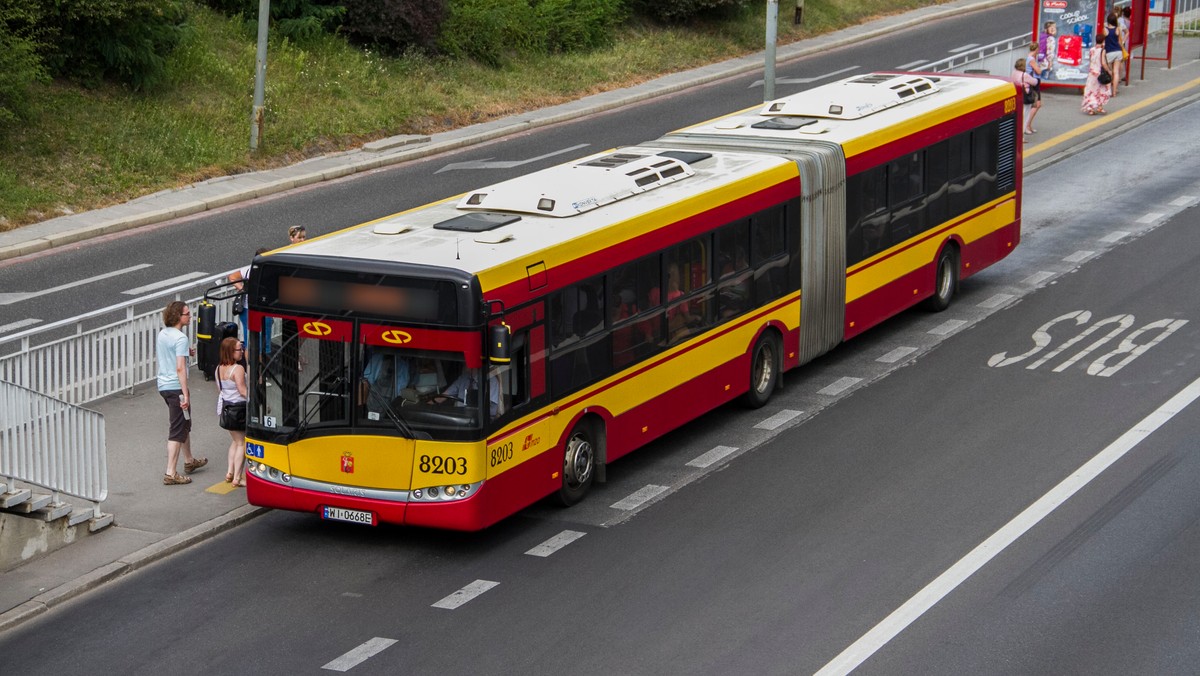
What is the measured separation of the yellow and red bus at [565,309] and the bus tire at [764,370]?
27mm

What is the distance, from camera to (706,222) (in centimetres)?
1656

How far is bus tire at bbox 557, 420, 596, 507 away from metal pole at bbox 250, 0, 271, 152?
657 inches

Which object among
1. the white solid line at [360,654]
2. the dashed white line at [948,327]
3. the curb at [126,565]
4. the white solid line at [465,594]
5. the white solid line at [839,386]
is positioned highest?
the dashed white line at [948,327]

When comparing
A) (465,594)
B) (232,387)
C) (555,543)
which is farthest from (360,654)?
(232,387)

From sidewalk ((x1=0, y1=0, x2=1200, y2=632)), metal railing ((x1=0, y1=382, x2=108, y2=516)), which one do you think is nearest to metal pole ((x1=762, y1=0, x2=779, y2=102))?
sidewalk ((x1=0, y1=0, x2=1200, y2=632))

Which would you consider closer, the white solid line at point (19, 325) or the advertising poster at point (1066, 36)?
the white solid line at point (19, 325)

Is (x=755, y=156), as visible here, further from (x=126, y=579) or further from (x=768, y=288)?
(x=126, y=579)

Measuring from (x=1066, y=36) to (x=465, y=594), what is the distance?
1063 inches

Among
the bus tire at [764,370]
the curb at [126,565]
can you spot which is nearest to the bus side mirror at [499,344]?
the curb at [126,565]

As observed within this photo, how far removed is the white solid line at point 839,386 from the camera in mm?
18453

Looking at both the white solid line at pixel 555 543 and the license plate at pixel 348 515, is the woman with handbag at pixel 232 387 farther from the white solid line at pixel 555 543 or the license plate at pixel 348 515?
the white solid line at pixel 555 543

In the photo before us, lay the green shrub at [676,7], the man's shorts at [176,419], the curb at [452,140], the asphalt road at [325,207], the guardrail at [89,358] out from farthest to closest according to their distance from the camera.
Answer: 1. the green shrub at [676,7]
2. the curb at [452,140]
3. the asphalt road at [325,207]
4. the guardrail at [89,358]
5. the man's shorts at [176,419]

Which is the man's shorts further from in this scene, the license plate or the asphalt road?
the asphalt road

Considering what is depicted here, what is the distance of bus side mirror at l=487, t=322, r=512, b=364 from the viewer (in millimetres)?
13188
